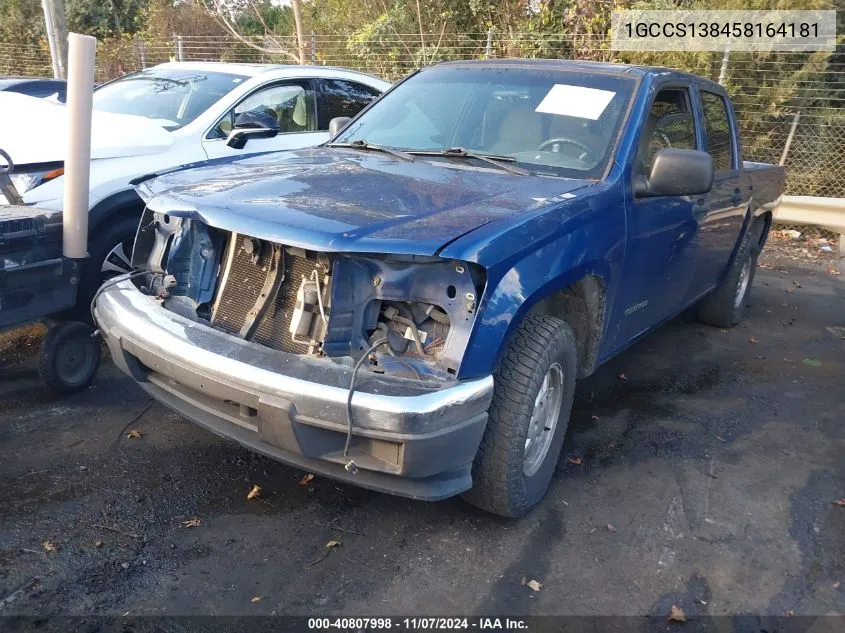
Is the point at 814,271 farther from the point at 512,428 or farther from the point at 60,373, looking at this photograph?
the point at 60,373

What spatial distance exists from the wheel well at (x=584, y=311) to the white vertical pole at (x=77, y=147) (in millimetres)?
2476

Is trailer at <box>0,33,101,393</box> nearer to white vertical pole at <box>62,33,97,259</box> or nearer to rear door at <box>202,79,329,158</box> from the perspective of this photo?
white vertical pole at <box>62,33,97,259</box>

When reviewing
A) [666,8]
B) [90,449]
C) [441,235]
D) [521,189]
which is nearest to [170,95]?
[90,449]

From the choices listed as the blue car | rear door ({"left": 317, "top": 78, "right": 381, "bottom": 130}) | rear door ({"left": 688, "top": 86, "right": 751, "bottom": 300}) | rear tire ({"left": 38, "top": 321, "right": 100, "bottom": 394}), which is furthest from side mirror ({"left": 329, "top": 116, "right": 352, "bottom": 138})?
the blue car

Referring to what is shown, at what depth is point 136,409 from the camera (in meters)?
4.00

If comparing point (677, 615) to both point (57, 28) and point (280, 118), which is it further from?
point (57, 28)

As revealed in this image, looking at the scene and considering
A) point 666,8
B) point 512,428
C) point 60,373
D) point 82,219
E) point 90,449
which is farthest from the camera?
point 666,8

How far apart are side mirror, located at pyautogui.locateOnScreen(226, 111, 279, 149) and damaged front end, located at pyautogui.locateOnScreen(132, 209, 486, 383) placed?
225cm

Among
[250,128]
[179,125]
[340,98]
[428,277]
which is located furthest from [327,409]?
[340,98]

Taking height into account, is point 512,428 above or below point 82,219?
below

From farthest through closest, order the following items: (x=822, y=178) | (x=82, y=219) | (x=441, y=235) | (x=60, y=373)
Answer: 1. (x=822, y=178)
2. (x=60, y=373)
3. (x=82, y=219)
4. (x=441, y=235)

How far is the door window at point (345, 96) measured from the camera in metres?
6.43

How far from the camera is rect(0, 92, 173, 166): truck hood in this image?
4.28m

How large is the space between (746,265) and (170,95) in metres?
5.10
